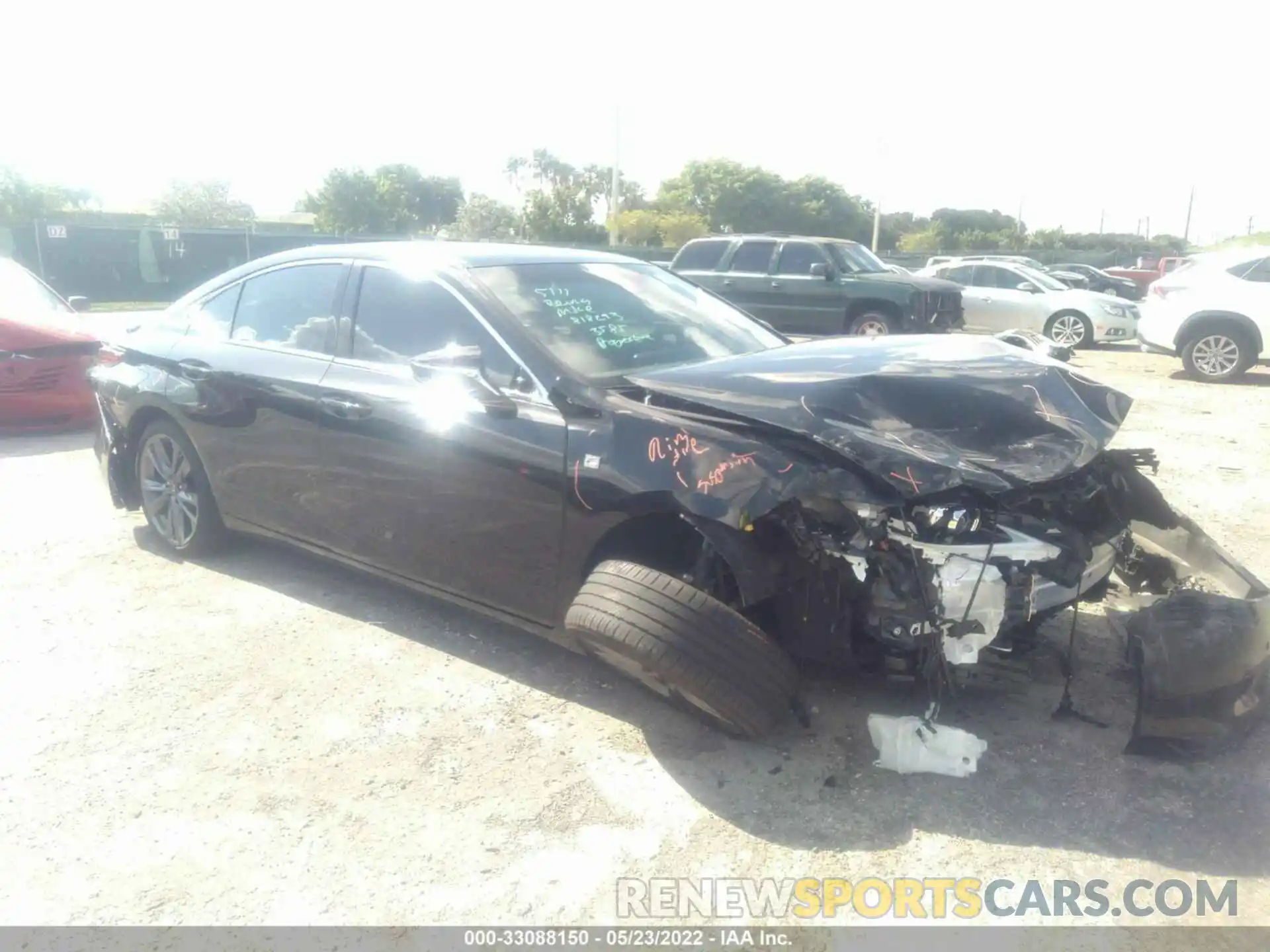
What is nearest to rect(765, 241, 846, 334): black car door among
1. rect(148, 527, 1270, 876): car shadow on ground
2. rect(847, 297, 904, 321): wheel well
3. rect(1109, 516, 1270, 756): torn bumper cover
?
rect(847, 297, 904, 321): wheel well

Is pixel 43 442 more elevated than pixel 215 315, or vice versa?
pixel 215 315

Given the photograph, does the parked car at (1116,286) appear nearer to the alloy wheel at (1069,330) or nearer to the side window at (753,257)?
the alloy wheel at (1069,330)

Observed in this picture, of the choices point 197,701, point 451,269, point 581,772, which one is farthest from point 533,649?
point 451,269

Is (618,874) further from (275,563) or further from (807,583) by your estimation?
(275,563)

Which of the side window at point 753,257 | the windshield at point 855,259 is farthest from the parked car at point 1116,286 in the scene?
the side window at point 753,257

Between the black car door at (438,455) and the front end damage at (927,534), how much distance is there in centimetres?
51

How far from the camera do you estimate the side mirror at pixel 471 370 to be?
3637 mm

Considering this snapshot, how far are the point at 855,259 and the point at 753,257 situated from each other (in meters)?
1.46

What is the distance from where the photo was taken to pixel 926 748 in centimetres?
318

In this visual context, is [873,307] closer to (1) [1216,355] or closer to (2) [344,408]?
(1) [1216,355]

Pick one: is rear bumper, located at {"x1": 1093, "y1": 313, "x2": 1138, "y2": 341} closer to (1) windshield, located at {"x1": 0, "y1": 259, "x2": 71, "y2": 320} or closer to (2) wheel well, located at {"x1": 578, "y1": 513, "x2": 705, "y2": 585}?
(1) windshield, located at {"x1": 0, "y1": 259, "x2": 71, "y2": 320}

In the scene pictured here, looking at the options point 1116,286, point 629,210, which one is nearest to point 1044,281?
point 1116,286

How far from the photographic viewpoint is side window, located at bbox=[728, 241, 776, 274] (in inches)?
565

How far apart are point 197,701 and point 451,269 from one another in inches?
76.5
